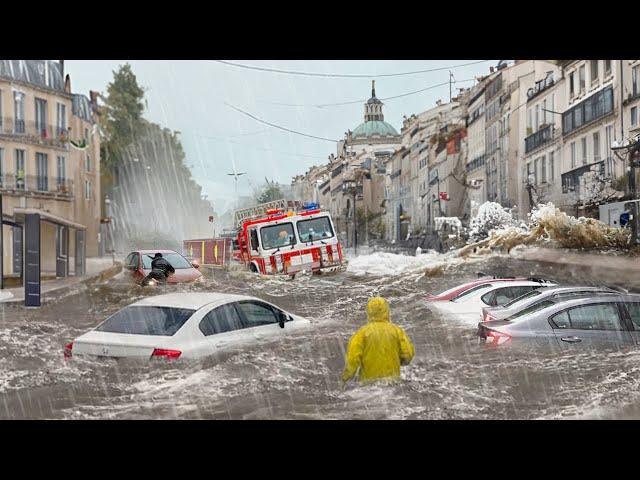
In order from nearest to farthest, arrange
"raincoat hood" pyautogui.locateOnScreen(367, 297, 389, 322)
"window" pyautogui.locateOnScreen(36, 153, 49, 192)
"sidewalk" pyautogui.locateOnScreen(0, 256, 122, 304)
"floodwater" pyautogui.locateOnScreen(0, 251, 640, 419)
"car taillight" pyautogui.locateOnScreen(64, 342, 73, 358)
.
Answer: "raincoat hood" pyautogui.locateOnScreen(367, 297, 389, 322) < "floodwater" pyautogui.locateOnScreen(0, 251, 640, 419) < "car taillight" pyautogui.locateOnScreen(64, 342, 73, 358) < "sidewalk" pyautogui.locateOnScreen(0, 256, 122, 304) < "window" pyautogui.locateOnScreen(36, 153, 49, 192)

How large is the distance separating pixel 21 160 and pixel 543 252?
21.1 feet

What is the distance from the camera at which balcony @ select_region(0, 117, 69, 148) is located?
9.08 m

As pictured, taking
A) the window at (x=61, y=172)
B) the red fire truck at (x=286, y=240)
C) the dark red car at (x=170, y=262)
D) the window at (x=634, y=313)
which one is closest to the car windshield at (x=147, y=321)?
the dark red car at (x=170, y=262)

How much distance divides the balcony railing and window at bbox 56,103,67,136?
23.4 inches

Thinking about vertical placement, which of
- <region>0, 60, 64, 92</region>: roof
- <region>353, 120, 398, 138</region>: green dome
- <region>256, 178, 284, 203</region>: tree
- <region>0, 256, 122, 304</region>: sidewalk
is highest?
<region>0, 60, 64, 92</region>: roof

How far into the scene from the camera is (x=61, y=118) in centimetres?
936

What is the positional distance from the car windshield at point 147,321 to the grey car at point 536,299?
11.0 feet

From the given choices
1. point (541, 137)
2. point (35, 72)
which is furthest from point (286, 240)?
point (35, 72)

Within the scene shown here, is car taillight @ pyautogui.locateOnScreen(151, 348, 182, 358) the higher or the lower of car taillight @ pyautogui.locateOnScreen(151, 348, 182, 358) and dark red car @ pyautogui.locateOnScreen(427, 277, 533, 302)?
the lower

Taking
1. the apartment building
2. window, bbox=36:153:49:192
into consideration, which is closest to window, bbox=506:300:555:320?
the apartment building

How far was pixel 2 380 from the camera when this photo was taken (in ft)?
26.6

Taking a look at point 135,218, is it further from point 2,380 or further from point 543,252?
point 543,252

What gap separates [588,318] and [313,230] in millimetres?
3560

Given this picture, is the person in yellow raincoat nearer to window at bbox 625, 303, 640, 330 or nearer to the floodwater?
the floodwater
